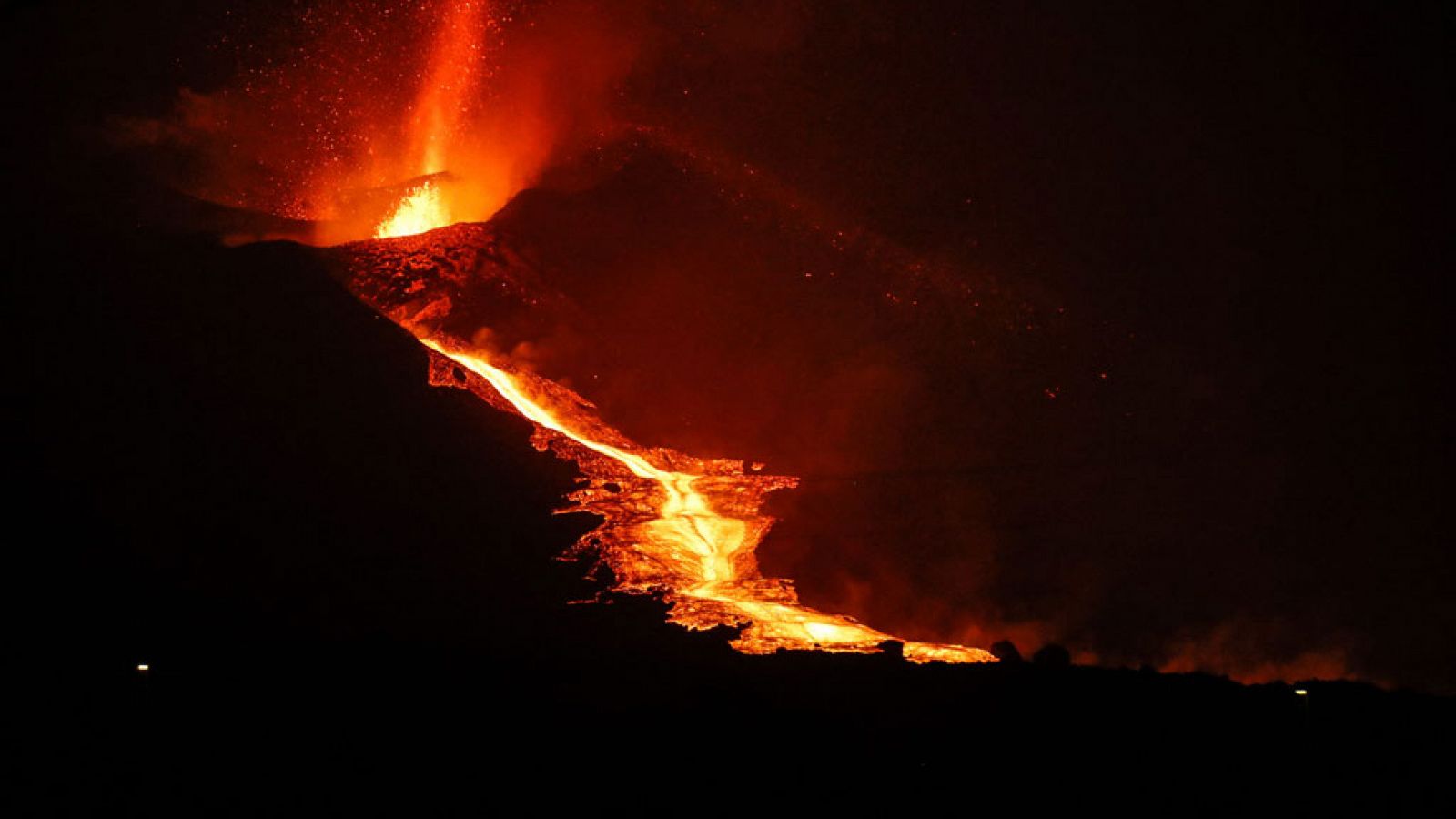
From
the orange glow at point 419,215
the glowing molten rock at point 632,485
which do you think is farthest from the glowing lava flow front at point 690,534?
the orange glow at point 419,215

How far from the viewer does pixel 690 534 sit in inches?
447

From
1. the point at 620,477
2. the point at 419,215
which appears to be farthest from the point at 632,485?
the point at 419,215

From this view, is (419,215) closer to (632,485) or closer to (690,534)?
(632,485)

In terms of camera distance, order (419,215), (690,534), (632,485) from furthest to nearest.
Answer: (419,215)
(632,485)
(690,534)

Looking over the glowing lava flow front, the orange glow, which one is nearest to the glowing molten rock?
the glowing lava flow front

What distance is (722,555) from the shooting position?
11438 millimetres

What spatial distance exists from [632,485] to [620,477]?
0.17 metres

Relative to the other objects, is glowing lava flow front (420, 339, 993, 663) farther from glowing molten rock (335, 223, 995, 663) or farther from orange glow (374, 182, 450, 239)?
orange glow (374, 182, 450, 239)

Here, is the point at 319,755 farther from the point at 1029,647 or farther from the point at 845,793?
the point at 1029,647

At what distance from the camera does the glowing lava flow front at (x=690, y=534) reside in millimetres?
8742

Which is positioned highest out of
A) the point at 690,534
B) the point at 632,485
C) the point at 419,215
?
the point at 419,215

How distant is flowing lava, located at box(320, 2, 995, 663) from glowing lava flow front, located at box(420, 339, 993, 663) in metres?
Result: 0.02

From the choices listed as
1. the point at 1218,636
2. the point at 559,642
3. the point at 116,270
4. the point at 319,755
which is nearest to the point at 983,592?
the point at 1218,636

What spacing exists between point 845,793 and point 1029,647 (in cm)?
769
